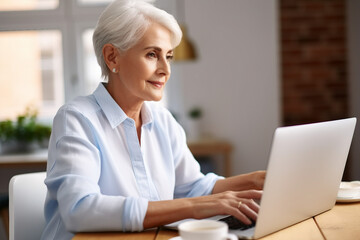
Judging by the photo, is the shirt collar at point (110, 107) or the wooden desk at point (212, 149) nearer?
the shirt collar at point (110, 107)

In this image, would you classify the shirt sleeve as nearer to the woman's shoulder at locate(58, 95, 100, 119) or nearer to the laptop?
the woman's shoulder at locate(58, 95, 100, 119)

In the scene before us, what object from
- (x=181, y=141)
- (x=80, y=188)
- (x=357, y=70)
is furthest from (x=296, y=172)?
(x=357, y=70)

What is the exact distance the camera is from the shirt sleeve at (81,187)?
112 centimetres

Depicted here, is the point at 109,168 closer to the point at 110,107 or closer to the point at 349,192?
the point at 110,107

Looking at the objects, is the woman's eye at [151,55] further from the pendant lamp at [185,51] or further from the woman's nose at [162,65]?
the pendant lamp at [185,51]

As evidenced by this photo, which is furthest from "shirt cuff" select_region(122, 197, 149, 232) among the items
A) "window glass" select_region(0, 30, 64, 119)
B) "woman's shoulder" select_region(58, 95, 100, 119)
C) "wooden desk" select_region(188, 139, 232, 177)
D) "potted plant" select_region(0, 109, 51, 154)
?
"window glass" select_region(0, 30, 64, 119)

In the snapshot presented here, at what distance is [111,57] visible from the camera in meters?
1.54

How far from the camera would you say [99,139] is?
4.46ft

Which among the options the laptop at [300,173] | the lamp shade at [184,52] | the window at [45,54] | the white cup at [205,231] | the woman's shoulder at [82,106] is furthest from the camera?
the window at [45,54]

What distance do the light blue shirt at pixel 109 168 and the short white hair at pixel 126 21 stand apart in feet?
0.54

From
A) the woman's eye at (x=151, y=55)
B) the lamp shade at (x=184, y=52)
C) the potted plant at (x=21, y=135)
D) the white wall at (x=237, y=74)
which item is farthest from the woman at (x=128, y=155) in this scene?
the potted plant at (x=21, y=135)

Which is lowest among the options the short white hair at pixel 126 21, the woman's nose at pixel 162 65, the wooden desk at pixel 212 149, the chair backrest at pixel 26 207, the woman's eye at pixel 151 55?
the wooden desk at pixel 212 149

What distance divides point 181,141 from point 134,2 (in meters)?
0.50

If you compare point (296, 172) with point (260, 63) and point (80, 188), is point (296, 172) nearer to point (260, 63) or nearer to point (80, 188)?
point (80, 188)
